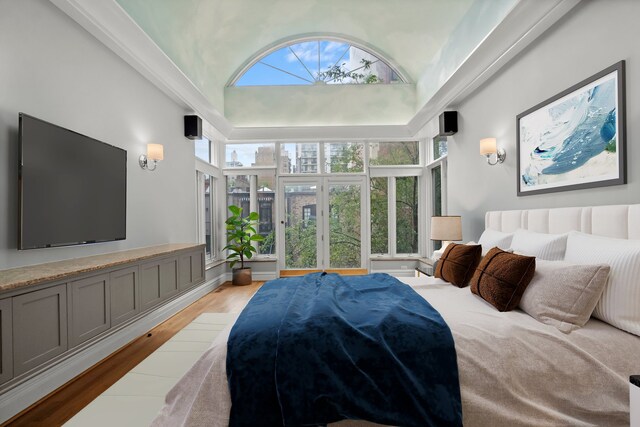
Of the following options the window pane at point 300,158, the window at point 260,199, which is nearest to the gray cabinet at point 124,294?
the window at point 260,199

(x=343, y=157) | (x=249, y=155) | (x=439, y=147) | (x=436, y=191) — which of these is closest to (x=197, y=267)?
(x=249, y=155)

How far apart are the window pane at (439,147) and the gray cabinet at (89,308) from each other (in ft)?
14.5

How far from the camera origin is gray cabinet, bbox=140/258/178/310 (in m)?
2.67

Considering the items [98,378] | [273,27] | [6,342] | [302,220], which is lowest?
[98,378]

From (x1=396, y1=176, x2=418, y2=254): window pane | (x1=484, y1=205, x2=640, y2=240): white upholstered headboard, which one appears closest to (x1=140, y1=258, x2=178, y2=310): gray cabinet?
(x1=484, y1=205, x2=640, y2=240): white upholstered headboard

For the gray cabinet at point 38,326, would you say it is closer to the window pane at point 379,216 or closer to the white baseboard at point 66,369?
the white baseboard at point 66,369

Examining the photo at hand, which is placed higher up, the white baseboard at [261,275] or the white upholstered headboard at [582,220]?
the white upholstered headboard at [582,220]

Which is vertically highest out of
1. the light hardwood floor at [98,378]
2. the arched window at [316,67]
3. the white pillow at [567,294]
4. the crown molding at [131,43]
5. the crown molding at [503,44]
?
the arched window at [316,67]

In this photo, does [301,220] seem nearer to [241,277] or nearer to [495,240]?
[241,277]

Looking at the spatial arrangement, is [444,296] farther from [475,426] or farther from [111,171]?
[111,171]

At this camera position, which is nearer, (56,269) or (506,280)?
(506,280)

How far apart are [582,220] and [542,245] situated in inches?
11.2

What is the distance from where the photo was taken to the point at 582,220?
2037 mm

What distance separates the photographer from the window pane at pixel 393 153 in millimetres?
5758
